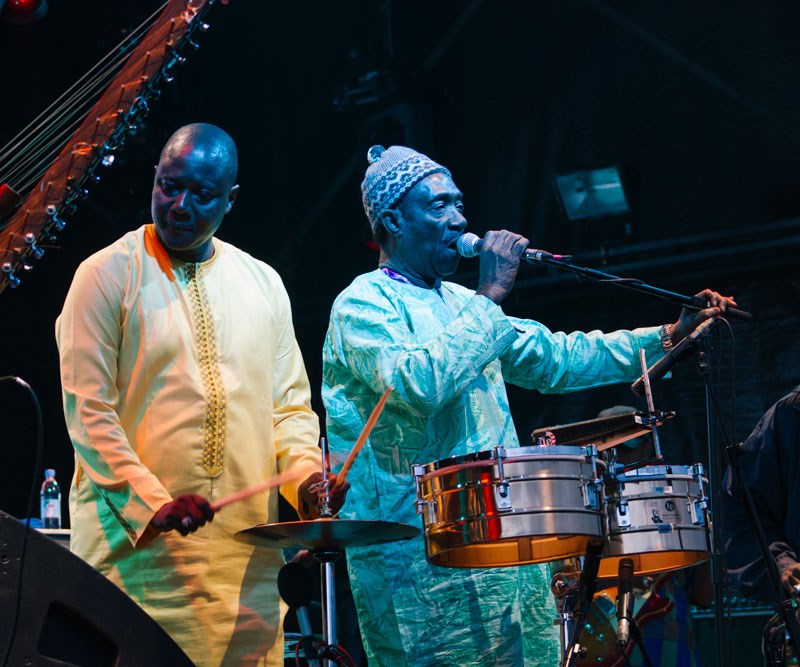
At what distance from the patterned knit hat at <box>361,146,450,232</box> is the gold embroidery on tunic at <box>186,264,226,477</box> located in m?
0.87

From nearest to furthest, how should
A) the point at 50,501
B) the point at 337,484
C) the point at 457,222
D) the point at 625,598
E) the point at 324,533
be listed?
the point at 324,533, the point at 337,484, the point at 625,598, the point at 457,222, the point at 50,501

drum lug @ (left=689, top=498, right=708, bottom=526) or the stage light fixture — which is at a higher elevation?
the stage light fixture

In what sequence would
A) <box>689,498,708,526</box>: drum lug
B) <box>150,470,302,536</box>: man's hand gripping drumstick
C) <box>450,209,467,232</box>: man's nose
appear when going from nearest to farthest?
<box>150,470,302,536</box>: man's hand gripping drumstick < <box>689,498,708,526</box>: drum lug < <box>450,209,467,232</box>: man's nose

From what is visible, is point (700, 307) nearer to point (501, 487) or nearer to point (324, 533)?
point (501, 487)

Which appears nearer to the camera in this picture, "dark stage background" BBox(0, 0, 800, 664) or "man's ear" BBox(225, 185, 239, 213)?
"man's ear" BBox(225, 185, 239, 213)

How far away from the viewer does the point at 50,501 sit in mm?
7230

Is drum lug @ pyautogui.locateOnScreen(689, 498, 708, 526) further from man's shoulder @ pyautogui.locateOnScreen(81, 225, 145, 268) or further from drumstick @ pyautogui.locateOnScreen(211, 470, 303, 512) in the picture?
man's shoulder @ pyautogui.locateOnScreen(81, 225, 145, 268)

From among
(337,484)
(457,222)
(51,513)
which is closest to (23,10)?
(457,222)

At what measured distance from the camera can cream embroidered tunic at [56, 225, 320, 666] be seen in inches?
124

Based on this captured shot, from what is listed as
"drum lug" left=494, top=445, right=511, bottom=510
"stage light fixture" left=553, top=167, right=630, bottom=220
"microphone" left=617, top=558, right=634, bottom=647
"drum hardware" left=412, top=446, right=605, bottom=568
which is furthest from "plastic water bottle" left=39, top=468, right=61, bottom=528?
"drum lug" left=494, top=445, right=511, bottom=510

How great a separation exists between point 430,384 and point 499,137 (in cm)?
406

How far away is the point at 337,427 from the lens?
12.8 feet

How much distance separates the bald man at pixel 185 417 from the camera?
10.3ft

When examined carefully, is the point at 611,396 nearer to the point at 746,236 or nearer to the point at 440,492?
the point at 746,236
